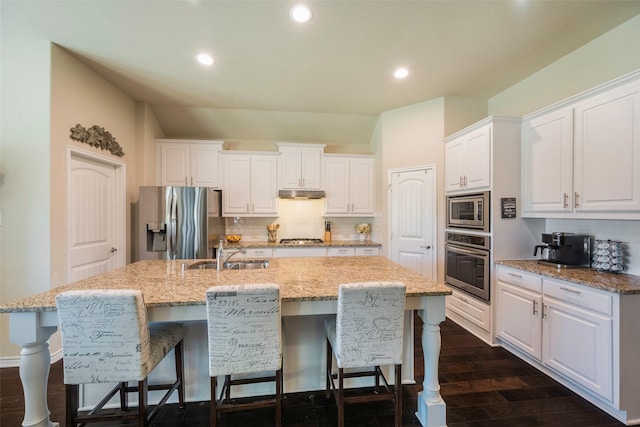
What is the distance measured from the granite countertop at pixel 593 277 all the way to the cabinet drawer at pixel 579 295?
0.19 ft

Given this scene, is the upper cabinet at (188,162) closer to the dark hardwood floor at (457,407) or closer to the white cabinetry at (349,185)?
the white cabinetry at (349,185)

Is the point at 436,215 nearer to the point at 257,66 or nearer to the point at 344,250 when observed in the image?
the point at 344,250

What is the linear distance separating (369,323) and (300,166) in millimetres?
3143

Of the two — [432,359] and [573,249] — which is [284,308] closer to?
[432,359]

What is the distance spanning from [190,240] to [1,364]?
6.16 feet

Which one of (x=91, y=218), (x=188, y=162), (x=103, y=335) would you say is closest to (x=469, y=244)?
(x=103, y=335)

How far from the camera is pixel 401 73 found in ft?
9.59

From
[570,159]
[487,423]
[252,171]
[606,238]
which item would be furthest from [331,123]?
[487,423]

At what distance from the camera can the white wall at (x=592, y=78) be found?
2.14 m

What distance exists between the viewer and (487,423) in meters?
1.73

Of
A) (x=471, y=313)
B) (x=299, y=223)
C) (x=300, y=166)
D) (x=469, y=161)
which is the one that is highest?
(x=300, y=166)

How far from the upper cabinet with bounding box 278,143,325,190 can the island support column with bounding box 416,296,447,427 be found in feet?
9.50

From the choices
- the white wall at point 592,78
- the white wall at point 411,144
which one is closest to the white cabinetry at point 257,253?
the white wall at point 411,144

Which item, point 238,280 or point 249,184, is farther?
point 249,184
